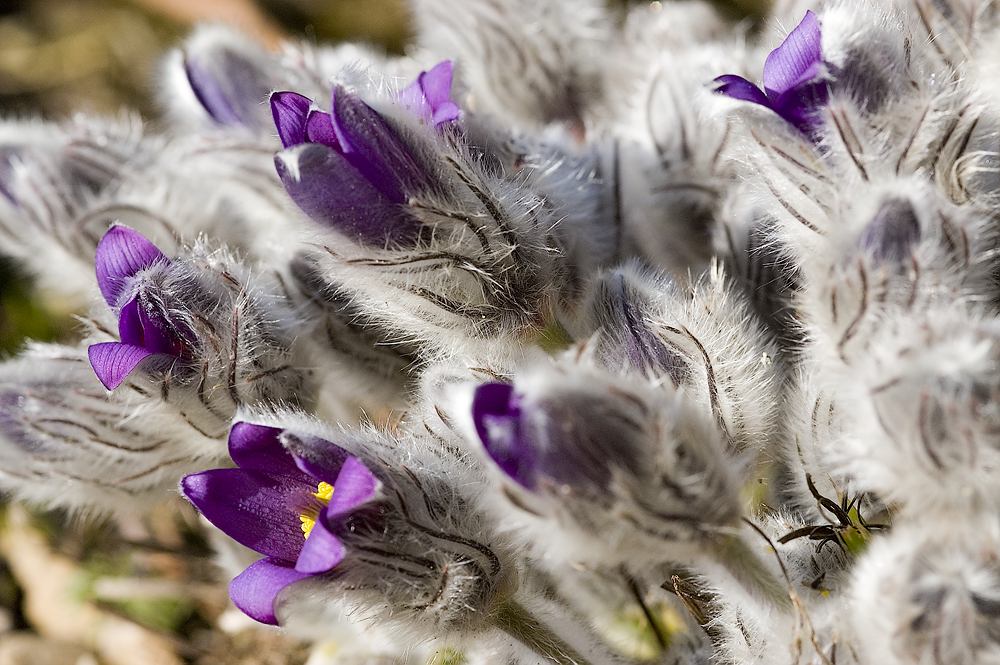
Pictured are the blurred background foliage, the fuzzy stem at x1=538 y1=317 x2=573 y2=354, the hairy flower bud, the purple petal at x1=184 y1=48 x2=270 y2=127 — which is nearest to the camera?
the hairy flower bud

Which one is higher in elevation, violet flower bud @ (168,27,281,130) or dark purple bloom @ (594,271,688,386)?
violet flower bud @ (168,27,281,130)

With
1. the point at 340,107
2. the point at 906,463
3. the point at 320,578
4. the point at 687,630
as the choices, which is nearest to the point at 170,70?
the point at 340,107

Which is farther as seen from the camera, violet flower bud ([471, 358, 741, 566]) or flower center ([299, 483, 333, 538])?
flower center ([299, 483, 333, 538])

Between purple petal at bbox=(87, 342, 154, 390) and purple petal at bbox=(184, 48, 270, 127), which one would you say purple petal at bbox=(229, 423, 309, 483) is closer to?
purple petal at bbox=(87, 342, 154, 390)

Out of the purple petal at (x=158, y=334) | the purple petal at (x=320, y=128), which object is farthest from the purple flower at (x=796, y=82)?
the purple petal at (x=158, y=334)

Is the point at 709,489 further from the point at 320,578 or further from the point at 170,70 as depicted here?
the point at 170,70

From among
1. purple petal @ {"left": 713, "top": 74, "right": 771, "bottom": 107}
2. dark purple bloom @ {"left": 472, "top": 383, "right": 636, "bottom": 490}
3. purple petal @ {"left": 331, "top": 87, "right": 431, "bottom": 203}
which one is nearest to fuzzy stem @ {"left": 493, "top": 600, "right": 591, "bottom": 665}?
dark purple bloom @ {"left": 472, "top": 383, "right": 636, "bottom": 490}
